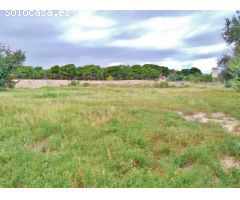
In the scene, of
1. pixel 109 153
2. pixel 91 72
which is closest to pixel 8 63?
pixel 109 153

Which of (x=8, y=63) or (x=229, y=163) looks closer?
(x=229, y=163)

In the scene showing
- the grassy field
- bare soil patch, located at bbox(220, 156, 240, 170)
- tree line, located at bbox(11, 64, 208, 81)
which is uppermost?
Answer: tree line, located at bbox(11, 64, 208, 81)

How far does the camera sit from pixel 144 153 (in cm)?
622

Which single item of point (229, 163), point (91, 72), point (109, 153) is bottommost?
point (229, 163)

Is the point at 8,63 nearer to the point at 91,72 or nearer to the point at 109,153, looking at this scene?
the point at 109,153

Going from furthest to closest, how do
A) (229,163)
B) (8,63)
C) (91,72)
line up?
(91,72) < (8,63) < (229,163)

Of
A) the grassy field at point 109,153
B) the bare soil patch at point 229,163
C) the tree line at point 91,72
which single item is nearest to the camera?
the grassy field at point 109,153

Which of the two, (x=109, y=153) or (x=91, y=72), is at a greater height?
(x=91, y=72)

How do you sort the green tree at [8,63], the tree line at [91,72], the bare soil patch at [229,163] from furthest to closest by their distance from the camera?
1. the tree line at [91,72]
2. the green tree at [8,63]
3. the bare soil patch at [229,163]

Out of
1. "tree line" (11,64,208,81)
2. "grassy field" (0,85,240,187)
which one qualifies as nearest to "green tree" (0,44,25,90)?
"grassy field" (0,85,240,187)

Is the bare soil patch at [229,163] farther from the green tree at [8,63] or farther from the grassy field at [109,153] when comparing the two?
the green tree at [8,63]

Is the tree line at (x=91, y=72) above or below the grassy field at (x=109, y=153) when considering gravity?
above

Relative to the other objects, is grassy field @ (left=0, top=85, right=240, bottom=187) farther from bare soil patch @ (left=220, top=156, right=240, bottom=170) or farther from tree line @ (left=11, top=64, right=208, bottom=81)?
tree line @ (left=11, top=64, right=208, bottom=81)

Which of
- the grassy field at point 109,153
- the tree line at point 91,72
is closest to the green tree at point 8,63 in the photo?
the grassy field at point 109,153
